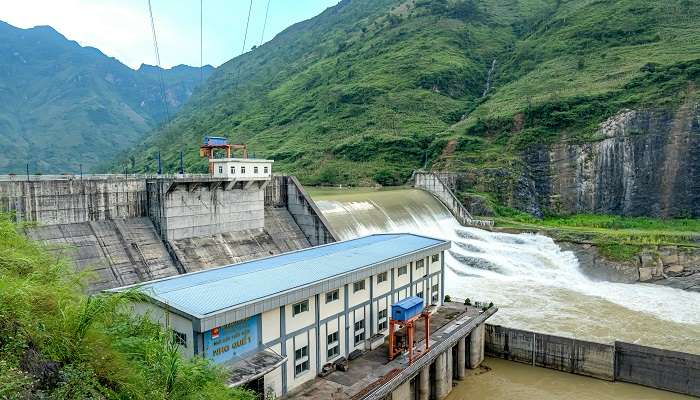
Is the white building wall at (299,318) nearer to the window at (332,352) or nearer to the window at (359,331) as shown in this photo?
the window at (332,352)

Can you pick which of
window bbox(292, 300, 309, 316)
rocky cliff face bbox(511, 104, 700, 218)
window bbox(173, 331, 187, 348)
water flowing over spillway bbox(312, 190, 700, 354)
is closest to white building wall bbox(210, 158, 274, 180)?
water flowing over spillway bbox(312, 190, 700, 354)

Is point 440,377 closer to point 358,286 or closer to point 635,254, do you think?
point 358,286

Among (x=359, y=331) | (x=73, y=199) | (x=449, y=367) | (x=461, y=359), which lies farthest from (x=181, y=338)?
(x=461, y=359)

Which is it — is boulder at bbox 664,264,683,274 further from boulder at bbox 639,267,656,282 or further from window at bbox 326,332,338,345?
window at bbox 326,332,338,345

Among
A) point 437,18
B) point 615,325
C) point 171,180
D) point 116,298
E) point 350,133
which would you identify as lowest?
point 615,325

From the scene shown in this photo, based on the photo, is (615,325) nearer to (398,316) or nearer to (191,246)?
(398,316)

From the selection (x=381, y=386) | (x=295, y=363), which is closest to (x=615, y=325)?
(x=381, y=386)
